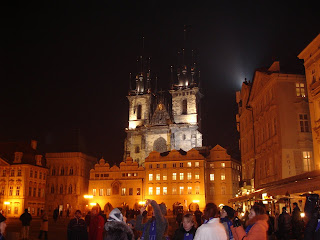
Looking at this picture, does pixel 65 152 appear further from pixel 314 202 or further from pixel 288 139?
pixel 314 202

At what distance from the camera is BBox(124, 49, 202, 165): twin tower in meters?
76.9

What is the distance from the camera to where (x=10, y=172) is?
61.1 m

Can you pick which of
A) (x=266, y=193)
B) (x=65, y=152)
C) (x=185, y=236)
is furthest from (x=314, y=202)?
(x=65, y=152)

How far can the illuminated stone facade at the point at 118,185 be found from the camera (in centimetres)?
6450

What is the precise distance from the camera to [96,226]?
33.9 feet

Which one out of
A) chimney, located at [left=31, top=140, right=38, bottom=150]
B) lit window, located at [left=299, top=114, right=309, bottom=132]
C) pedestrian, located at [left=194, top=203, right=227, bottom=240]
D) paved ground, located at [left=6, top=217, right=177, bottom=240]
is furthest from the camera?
chimney, located at [left=31, top=140, right=38, bottom=150]

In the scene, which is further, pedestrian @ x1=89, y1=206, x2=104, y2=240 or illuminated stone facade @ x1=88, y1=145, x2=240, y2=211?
illuminated stone facade @ x1=88, y1=145, x2=240, y2=211

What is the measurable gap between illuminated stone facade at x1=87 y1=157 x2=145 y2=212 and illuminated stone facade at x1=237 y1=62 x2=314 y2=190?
33357 millimetres

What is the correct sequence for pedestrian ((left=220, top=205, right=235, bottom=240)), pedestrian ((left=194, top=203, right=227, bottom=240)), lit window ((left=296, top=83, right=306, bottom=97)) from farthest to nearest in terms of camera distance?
1. lit window ((left=296, top=83, right=306, bottom=97))
2. pedestrian ((left=220, top=205, right=235, bottom=240))
3. pedestrian ((left=194, top=203, right=227, bottom=240))

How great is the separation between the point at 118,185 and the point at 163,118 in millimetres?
24349

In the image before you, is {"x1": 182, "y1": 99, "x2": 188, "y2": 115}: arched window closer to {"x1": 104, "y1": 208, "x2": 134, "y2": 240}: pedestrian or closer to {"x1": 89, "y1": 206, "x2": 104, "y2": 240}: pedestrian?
{"x1": 89, "y1": 206, "x2": 104, "y2": 240}: pedestrian

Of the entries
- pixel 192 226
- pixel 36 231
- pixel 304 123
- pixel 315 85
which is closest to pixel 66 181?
pixel 36 231

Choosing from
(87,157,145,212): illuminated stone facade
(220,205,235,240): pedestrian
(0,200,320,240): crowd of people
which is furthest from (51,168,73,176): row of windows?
(220,205,235,240): pedestrian

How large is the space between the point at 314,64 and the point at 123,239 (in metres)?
22.9
